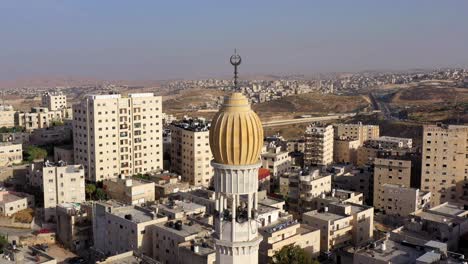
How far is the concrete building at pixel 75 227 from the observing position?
39.2m

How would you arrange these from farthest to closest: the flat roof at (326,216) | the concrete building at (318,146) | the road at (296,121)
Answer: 1. the road at (296,121)
2. the concrete building at (318,146)
3. the flat roof at (326,216)

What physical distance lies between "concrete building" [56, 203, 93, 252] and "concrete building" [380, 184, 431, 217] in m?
26.8

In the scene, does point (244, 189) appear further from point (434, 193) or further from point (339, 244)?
point (434, 193)

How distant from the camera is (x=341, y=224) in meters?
36.3

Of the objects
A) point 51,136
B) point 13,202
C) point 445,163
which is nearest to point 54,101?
point 51,136

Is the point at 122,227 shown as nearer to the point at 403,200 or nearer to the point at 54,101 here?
the point at 403,200

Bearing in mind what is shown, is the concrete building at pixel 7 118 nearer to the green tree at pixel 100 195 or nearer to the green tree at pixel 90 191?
the green tree at pixel 90 191

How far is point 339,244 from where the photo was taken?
36188 millimetres

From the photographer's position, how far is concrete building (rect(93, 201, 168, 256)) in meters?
33.4

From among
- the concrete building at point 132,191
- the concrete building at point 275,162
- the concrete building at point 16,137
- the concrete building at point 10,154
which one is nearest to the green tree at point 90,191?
the concrete building at point 132,191

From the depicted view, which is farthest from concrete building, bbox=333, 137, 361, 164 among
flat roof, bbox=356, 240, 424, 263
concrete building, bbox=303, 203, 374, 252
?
flat roof, bbox=356, 240, 424, 263

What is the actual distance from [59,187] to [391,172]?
32.2m

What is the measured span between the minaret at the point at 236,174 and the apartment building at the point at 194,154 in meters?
41.1

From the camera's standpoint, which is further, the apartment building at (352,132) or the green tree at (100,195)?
the apartment building at (352,132)
